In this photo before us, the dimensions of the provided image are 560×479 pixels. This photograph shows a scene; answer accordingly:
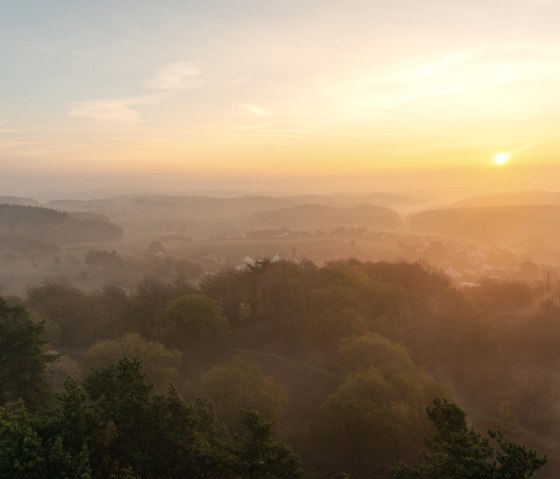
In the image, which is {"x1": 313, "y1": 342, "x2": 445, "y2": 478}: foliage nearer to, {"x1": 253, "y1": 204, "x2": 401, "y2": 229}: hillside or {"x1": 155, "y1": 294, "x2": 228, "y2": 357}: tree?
{"x1": 155, "y1": 294, "x2": 228, "y2": 357}: tree

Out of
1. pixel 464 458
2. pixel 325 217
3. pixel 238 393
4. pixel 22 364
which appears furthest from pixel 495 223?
pixel 22 364

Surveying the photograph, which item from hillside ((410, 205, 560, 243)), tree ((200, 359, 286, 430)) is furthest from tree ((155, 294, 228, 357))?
hillside ((410, 205, 560, 243))

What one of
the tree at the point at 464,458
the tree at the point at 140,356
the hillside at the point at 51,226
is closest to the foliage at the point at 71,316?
the tree at the point at 140,356

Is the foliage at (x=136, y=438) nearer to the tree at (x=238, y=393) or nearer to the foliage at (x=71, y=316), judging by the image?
the tree at (x=238, y=393)

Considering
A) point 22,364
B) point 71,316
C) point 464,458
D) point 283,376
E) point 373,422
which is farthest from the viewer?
point 71,316

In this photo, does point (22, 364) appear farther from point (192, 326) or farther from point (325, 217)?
point (325, 217)

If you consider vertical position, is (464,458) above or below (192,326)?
above

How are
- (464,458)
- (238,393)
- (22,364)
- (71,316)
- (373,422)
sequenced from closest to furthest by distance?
(464,458) < (22,364) < (373,422) < (238,393) < (71,316)
